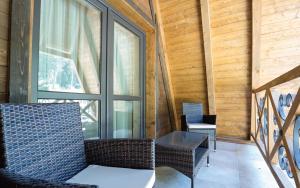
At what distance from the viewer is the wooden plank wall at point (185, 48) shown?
3277mm

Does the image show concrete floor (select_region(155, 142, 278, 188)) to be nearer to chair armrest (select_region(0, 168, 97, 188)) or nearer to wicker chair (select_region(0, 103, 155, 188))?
wicker chair (select_region(0, 103, 155, 188))

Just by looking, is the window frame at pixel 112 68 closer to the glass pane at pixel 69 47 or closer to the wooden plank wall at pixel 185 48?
the glass pane at pixel 69 47

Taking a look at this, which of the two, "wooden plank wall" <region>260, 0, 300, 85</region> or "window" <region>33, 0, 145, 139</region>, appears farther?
"wooden plank wall" <region>260, 0, 300, 85</region>

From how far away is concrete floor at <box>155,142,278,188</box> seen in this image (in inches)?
76.3

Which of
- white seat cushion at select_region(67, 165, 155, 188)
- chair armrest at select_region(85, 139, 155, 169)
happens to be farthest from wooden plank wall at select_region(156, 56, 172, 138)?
white seat cushion at select_region(67, 165, 155, 188)

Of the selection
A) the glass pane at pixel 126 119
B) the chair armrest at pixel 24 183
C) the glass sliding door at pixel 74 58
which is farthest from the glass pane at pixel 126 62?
the chair armrest at pixel 24 183

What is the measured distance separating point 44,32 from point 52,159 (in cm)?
104

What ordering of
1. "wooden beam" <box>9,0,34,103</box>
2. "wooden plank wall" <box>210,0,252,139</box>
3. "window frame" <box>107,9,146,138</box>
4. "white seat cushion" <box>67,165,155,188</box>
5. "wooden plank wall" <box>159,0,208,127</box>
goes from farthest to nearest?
"wooden plank wall" <box>159,0,208,127</box> → "wooden plank wall" <box>210,0,252,139</box> → "window frame" <box>107,9,146,138</box> → "wooden beam" <box>9,0,34,103</box> → "white seat cushion" <box>67,165,155,188</box>

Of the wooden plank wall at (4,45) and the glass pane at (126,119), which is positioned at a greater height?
the wooden plank wall at (4,45)

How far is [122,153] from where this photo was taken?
4.20 ft

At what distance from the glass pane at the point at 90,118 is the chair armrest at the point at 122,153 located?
2.07ft

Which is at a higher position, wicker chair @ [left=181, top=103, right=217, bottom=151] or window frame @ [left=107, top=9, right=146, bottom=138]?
window frame @ [left=107, top=9, right=146, bottom=138]

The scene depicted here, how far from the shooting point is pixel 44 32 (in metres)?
1.54

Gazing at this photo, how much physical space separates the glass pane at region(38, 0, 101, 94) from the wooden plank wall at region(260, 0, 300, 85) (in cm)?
249
